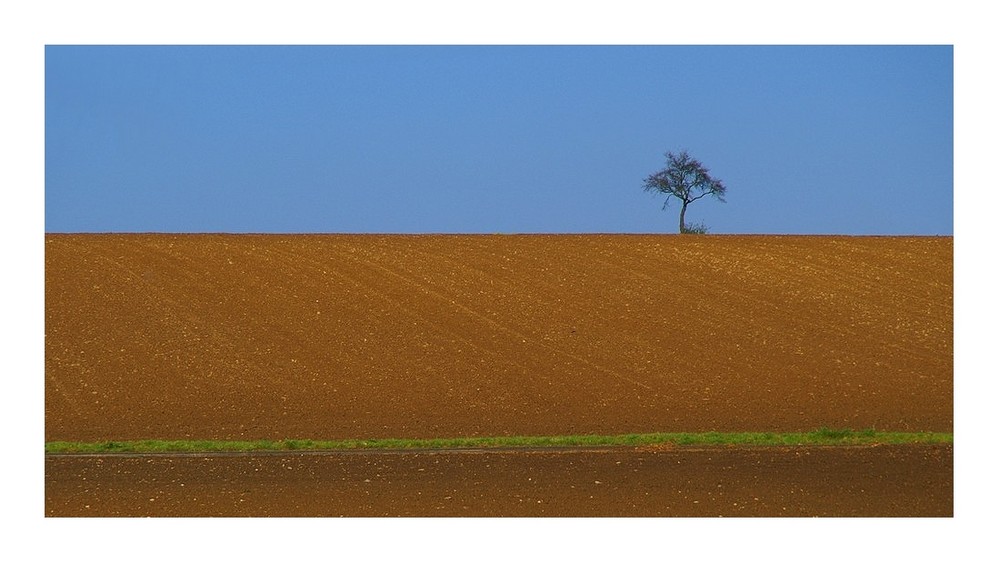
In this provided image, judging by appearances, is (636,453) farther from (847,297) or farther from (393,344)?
(847,297)

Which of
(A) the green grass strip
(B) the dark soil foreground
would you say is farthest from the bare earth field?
(A) the green grass strip

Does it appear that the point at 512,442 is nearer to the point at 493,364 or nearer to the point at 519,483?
the point at 519,483

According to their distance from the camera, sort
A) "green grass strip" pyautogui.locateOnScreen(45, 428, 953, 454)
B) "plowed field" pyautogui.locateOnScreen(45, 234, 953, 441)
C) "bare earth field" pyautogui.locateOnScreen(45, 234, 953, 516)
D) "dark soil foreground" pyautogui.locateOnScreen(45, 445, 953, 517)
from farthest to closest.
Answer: "plowed field" pyautogui.locateOnScreen(45, 234, 953, 441)
"green grass strip" pyautogui.locateOnScreen(45, 428, 953, 454)
"bare earth field" pyautogui.locateOnScreen(45, 234, 953, 516)
"dark soil foreground" pyautogui.locateOnScreen(45, 445, 953, 517)

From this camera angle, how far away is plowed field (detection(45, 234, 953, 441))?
50.6ft

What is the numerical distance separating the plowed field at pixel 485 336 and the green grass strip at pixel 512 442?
0.55 metres

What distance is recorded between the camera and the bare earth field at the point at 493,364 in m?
10.6

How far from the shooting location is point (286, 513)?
31.2ft

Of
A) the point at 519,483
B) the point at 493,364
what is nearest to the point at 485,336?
the point at 493,364

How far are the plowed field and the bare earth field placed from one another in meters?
0.07

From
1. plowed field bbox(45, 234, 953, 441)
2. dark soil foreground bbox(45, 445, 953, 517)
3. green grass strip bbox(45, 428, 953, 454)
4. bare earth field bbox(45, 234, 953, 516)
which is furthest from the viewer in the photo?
plowed field bbox(45, 234, 953, 441)

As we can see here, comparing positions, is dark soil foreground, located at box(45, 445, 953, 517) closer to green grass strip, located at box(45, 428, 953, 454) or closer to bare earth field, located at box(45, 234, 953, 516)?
bare earth field, located at box(45, 234, 953, 516)

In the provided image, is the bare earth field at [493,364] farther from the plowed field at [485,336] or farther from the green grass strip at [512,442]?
the green grass strip at [512,442]

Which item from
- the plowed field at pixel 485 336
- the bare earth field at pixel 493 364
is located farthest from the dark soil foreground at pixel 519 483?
the plowed field at pixel 485 336

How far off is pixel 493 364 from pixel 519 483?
7.92m
